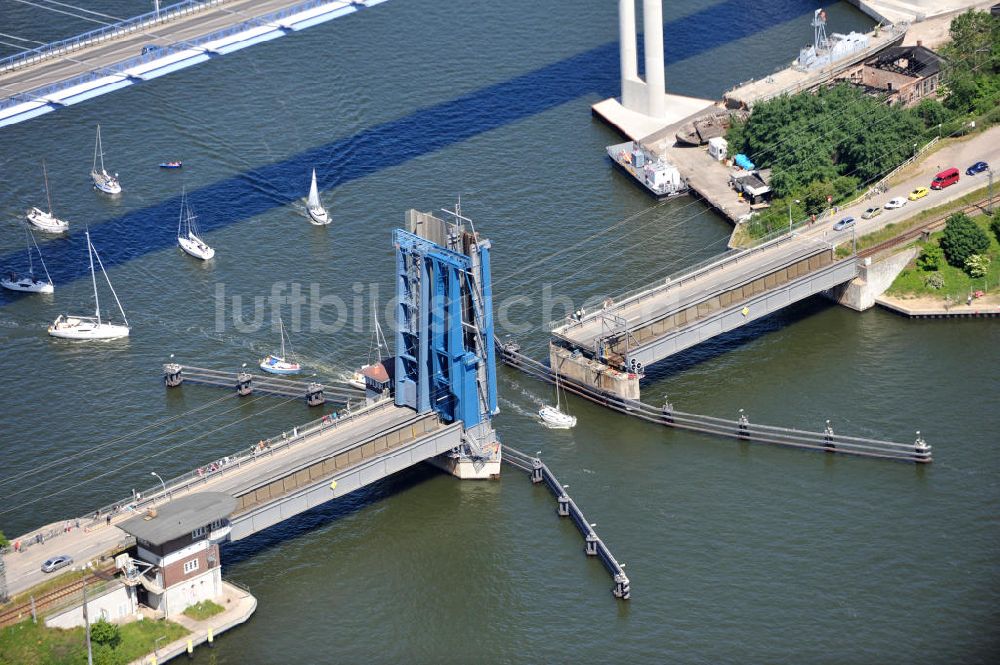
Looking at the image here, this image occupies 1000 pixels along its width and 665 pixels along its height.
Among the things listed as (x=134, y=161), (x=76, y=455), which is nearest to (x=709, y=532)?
(x=76, y=455)

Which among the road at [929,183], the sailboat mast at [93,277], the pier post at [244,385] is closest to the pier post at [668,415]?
the road at [929,183]

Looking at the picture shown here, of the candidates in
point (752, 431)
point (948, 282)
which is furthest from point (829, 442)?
point (948, 282)

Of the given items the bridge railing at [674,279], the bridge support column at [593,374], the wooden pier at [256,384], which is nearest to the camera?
the bridge support column at [593,374]

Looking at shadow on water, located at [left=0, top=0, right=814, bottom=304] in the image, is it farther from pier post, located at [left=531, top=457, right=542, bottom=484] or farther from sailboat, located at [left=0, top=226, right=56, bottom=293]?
pier post, located at [left=531, top=457, right=542, bottom=484]

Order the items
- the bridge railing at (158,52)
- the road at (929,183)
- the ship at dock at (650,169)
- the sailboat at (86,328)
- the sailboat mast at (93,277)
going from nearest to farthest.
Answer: the sailboat at (86,328)
the bridge railing at (158,52)
the sailboat mast at (93,277)
the road at (929,183)
the ship at dock at (650,169)

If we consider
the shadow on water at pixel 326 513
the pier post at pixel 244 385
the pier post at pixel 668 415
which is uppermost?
the pier post at pixel 244 385

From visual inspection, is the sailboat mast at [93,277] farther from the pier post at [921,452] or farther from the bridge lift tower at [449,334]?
the pier post at [921,452]

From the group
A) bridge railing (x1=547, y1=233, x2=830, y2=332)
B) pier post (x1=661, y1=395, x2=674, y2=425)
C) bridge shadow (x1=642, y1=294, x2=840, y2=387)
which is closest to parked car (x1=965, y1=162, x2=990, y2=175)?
bridge railing (x1=547, y1=233, x2=830, y2=332)
